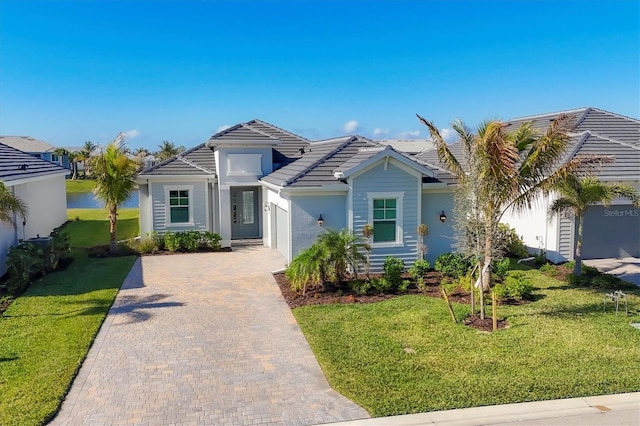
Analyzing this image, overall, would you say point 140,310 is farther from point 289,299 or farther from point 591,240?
point 591,240

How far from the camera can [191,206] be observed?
21359mm

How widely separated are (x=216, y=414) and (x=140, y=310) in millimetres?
5971

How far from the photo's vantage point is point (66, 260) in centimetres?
1820

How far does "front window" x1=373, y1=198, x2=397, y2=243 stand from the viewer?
16531 millimetres

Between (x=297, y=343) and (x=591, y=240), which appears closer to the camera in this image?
(x=297, y=343)

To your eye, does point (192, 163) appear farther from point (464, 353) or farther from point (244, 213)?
point (464, 353)

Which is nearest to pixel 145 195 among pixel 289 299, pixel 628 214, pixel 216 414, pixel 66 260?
pixel 66 260

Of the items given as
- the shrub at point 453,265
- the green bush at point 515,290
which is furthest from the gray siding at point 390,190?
the green bush at point 515,290

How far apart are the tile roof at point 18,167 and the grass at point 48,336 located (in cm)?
344

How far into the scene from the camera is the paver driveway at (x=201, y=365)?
7461 mm

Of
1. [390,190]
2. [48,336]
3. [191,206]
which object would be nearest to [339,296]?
[390,190]

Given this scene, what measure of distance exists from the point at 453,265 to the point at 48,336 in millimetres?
11352

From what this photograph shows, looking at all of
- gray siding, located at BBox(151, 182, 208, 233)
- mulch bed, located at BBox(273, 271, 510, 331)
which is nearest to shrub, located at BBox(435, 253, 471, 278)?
mulch bed, located at BBox(273, 271, 510, 331)

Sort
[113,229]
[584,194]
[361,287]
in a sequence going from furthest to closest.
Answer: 1. [113,229]
2. [584,194]
3. [361,287]
